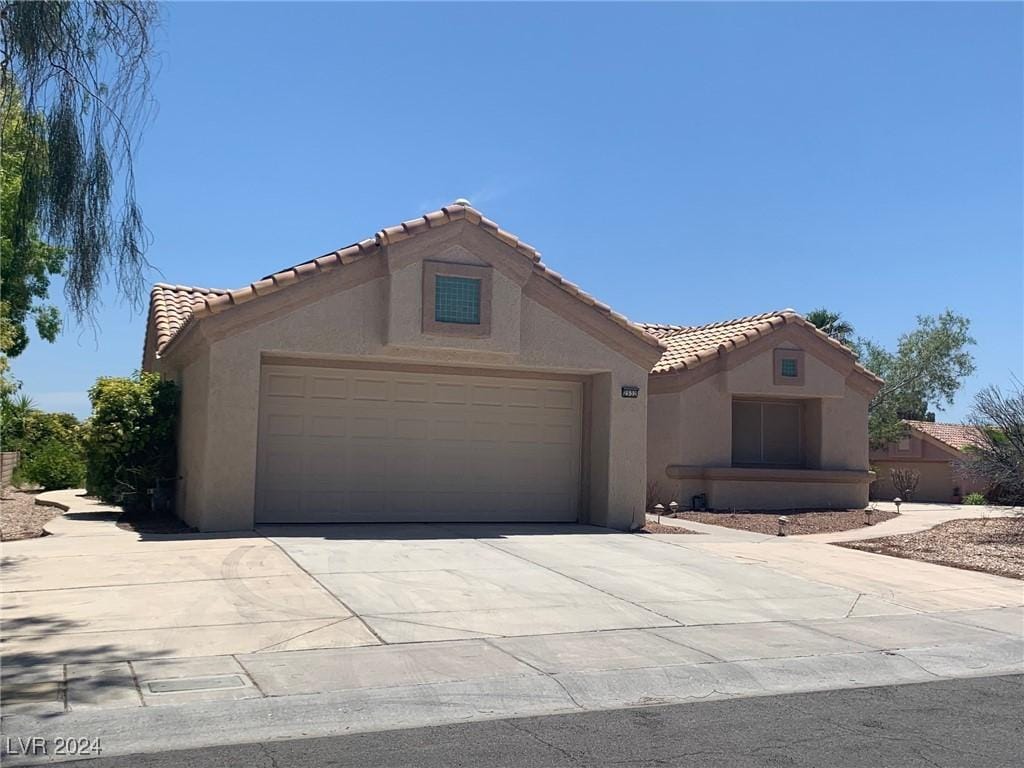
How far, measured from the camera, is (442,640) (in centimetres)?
809

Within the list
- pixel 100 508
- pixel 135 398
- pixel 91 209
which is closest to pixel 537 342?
pixel 135 398

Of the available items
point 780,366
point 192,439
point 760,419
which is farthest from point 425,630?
point 760,419

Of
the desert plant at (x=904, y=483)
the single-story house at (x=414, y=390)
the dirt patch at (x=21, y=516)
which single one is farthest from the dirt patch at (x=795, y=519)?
the dirt patch at (x=21, y=516)

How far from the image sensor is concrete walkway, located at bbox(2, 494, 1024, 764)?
6.36m

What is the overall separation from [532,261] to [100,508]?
9387 mm

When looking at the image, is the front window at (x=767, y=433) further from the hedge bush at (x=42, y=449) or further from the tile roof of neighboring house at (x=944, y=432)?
the hedge bush at (x=42, y=449)

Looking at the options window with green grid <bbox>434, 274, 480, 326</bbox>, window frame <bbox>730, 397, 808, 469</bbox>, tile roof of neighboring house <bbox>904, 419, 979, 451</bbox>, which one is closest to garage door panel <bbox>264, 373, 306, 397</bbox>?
window with green grid <bbox>434, 274, 480, 326</bbox>

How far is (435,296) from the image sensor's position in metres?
14.5

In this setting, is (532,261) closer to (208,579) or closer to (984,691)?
(208,579)

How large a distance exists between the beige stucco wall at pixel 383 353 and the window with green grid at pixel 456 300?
0.30m

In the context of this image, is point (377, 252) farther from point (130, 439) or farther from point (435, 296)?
point (130, 439)

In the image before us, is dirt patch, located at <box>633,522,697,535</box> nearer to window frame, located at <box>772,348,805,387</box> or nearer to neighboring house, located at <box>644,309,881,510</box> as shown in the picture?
neighboring house, located at <box>644,309,881,510</box>

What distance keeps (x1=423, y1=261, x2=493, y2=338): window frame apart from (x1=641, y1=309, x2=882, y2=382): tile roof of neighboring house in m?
6.67

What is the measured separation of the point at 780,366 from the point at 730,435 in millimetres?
1895
